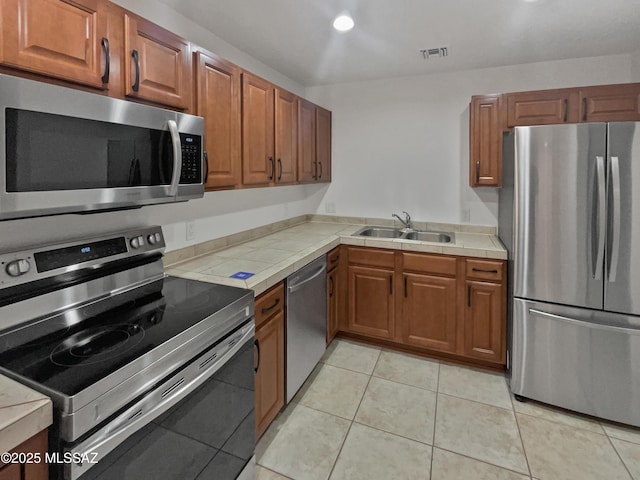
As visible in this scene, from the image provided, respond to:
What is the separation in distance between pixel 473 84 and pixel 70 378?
3.34 m

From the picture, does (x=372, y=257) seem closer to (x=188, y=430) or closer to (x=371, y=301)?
(x=371, y=301)

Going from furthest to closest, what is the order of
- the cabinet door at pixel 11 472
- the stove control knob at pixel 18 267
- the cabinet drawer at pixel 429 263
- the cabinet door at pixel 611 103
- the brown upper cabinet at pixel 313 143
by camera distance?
the brown upper cabinet at pixel 313 143 < the cabinet drawer at pixel 429 263 < the cabinet door at pixel 611 103 < the stove control knob at pixel 18 267 < the cabinet door at pixel 11 472

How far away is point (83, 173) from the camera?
117 centimetres

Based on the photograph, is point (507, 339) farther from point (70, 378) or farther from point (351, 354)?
point (70, 378)

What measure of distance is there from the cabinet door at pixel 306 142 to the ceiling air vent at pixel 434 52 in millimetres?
965

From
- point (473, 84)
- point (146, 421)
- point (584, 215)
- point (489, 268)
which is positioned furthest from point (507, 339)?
point (146, 421)

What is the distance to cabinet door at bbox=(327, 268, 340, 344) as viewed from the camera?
2.79 metres

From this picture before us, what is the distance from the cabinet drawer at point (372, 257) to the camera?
2.83m

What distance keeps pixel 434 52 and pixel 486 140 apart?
0.76m

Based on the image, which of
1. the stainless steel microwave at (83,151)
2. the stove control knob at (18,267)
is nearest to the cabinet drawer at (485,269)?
the stainless steel microwave at (83,151)

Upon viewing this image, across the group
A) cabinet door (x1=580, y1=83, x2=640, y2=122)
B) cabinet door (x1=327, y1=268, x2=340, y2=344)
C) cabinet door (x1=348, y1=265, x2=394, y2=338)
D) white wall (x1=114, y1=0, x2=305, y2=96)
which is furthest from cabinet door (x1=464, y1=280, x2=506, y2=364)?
white wall (x1=114, y1=0, x2=305, y2=96)

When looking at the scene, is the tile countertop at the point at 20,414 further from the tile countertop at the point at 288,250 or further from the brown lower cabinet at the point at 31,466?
the tile countertop at the point at 288,250

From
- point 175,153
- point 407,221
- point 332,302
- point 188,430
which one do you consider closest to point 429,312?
point 332,302

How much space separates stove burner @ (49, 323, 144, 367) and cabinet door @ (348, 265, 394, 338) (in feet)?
6.39
